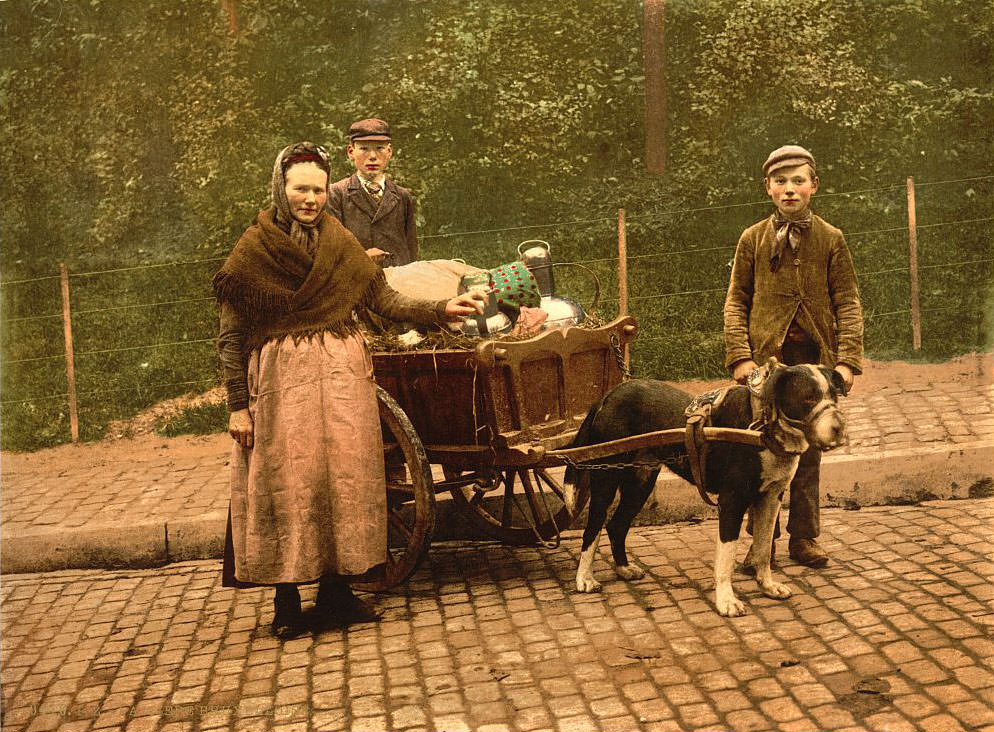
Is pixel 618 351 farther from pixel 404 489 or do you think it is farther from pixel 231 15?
pixel 231 15

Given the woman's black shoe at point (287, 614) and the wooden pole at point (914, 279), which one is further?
the wooden pole at point (914, 279)

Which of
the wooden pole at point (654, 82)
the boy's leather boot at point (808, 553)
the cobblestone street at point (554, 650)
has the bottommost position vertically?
the cobblestone street at point (554, 650)

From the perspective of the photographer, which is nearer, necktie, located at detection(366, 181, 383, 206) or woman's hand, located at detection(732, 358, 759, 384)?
woman's hand, located at detection(732, 358, 759, 384)

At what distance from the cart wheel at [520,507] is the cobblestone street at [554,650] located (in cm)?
14

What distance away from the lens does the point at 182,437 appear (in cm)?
782

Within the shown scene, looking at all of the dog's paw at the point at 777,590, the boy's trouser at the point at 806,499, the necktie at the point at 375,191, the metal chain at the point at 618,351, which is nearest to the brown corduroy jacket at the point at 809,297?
the boy's trouser at the point at 806,499

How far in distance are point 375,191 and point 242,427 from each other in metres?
2.21

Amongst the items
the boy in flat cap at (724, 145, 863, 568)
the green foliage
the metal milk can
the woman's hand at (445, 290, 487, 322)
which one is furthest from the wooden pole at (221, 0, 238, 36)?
the boy in flat cap at (724, 145, 863, 568)

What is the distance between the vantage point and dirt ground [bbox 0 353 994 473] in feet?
23.0

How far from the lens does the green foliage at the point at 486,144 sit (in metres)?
6.00

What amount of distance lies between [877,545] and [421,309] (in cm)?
255

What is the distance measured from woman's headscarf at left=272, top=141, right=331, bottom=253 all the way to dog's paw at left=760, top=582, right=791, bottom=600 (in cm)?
249

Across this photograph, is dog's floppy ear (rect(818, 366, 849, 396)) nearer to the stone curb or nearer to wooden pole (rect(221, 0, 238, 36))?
the stone curb

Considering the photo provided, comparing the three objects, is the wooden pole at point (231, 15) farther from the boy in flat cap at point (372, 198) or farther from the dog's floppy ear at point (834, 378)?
the dog's floppy ear at point (834, 378)
